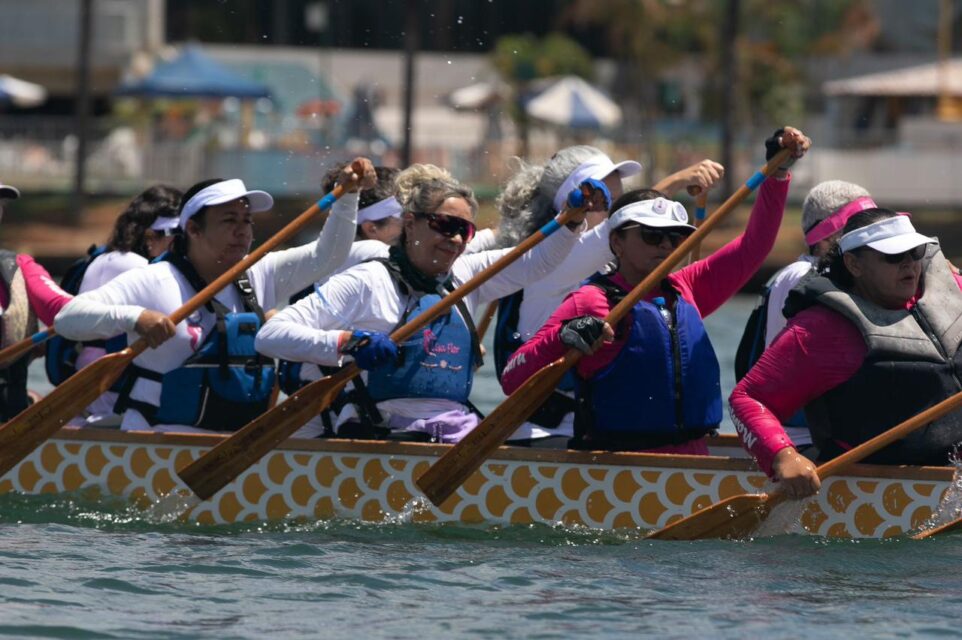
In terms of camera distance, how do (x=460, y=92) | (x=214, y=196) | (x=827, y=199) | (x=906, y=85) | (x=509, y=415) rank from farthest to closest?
(x=460, y=92) < (x=906, y=85) < (x=827, y=199) < (x=214, y=196) < (x=509, y=415)

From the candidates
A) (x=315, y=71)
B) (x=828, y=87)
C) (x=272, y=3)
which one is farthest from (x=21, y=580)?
(x=272, y=3)

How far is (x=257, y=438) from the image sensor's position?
7.53 metres

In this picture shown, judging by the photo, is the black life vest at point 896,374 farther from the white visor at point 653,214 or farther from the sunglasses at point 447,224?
the sunglasses at point 447,224

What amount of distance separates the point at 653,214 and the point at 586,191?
0.68 meters

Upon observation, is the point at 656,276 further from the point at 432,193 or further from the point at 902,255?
the point at 432,193

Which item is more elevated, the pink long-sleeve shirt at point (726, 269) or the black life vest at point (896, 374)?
the pink long-sleeve shirt at point (726, 269)

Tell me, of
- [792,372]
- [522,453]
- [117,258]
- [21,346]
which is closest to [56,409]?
[21,346]

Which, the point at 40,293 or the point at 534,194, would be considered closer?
the point at 534,194

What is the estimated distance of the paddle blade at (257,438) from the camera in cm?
750

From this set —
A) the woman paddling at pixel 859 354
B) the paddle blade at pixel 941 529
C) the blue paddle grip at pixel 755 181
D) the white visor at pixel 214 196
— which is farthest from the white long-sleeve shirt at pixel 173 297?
the paddle blade at pixel 941 529

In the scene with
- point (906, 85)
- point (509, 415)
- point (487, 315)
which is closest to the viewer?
point (509, 415)

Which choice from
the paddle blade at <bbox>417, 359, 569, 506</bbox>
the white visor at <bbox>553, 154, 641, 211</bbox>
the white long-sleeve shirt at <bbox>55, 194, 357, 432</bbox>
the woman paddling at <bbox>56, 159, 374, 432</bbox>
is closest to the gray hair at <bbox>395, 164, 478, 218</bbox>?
the woman paddling at <bbox>56, 159, 374, 432</bbox>

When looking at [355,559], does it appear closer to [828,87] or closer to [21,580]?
[21,580]

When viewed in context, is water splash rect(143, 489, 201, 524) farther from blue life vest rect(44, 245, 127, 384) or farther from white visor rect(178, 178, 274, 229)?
white visor rect(178, 178, 274, 229)
